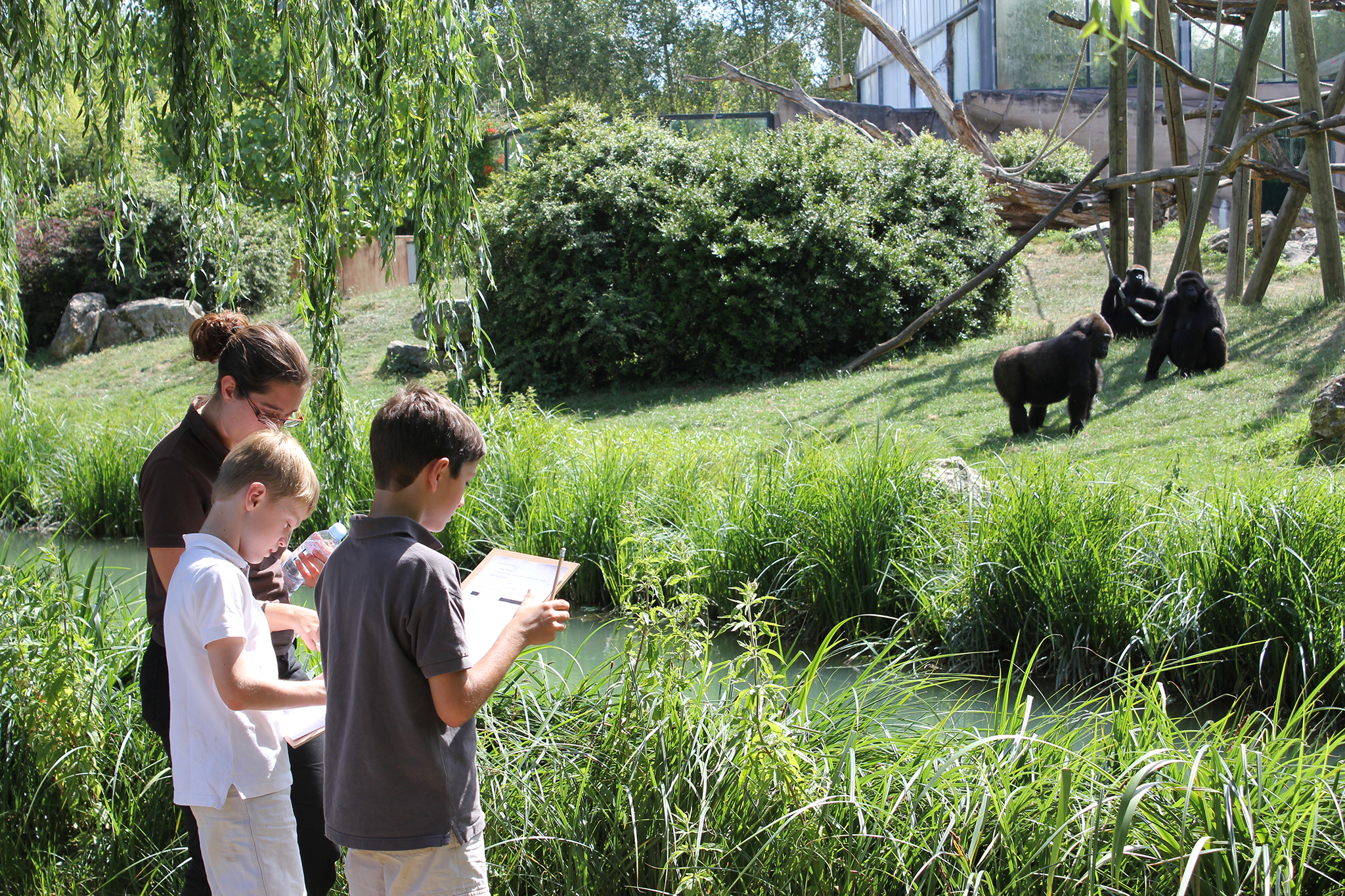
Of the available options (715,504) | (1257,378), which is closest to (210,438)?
(715,504)

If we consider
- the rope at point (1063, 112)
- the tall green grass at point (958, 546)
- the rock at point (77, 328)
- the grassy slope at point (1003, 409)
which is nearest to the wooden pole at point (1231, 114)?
the grassy slope at point (1003, 409)

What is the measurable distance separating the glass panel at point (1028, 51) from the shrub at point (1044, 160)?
291 cm

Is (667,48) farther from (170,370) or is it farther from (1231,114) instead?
Answer: (1231,114)

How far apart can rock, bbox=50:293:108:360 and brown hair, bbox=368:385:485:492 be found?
2061cm

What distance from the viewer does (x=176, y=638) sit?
2330mm

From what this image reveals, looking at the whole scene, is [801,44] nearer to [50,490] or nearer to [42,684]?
[50,490]

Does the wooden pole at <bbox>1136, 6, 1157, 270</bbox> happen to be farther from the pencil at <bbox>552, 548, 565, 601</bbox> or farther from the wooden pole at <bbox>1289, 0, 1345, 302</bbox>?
the pencil at <bbox>552, 548, 565, 601</bbox>

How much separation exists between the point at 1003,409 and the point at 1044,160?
A: 11640 millimetres

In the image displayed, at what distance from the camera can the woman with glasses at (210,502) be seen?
2.62 meters

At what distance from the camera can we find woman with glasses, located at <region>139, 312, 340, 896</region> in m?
2.62

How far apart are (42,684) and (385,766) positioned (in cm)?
224

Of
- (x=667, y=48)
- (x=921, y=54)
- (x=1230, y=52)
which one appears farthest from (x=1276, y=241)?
(x=667, y=48)

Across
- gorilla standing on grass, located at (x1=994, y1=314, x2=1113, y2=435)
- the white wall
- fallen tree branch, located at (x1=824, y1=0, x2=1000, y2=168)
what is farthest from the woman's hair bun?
the white wall

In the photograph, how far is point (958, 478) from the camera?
6.57m
